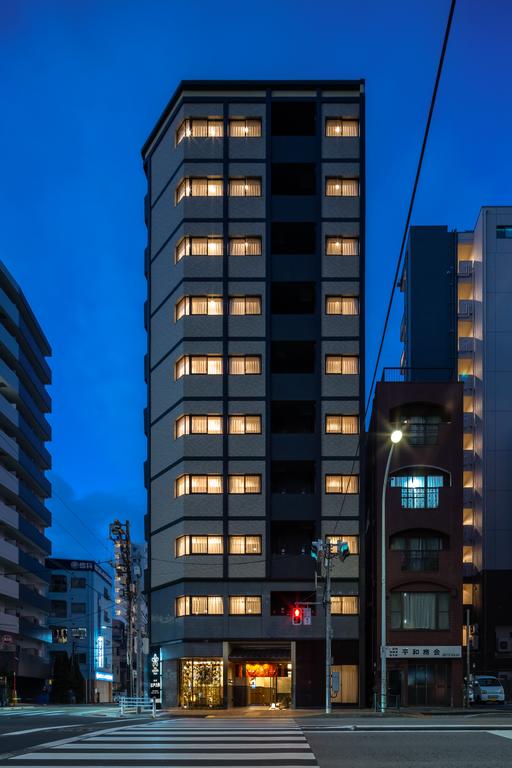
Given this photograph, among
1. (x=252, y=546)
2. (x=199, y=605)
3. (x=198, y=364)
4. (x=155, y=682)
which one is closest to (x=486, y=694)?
(x=252, y=546)

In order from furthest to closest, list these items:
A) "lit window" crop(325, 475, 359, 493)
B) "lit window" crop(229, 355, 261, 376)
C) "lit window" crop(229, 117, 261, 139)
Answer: "lit window" crop(229, 117, 261, 139), "lit window" crop(229, 355, 261, 376), "lit window" crop(325, 475, 359, 493)

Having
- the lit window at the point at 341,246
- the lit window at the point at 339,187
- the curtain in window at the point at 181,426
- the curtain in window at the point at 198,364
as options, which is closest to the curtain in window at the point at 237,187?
the lit window at the point at 339,187

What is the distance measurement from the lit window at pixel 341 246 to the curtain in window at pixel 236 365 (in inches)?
376

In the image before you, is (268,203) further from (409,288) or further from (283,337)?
(409,288)

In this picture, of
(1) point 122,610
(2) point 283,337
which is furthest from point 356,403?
(1) point 122,610

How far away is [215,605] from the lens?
6341cm

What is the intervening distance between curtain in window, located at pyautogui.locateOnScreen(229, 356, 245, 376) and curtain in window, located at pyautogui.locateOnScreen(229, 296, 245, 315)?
124 inches

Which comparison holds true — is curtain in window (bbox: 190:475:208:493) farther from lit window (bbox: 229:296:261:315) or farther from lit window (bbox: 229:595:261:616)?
lit window (bbox: 229:296:261:315)

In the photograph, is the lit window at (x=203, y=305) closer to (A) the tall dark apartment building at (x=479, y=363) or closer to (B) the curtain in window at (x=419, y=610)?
(A) the tall dark apartment building at (x=479, y=363)

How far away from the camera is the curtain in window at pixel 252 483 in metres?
64.4

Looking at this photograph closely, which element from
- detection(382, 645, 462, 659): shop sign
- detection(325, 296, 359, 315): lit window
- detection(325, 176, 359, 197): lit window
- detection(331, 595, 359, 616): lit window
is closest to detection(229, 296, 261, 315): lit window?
detection(325, 296, 359, 315): lit window

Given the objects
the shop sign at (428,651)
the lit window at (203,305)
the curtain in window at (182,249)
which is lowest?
the shop sign at (428,651)

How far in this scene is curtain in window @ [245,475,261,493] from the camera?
211ft

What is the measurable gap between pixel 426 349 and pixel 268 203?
103 ft
